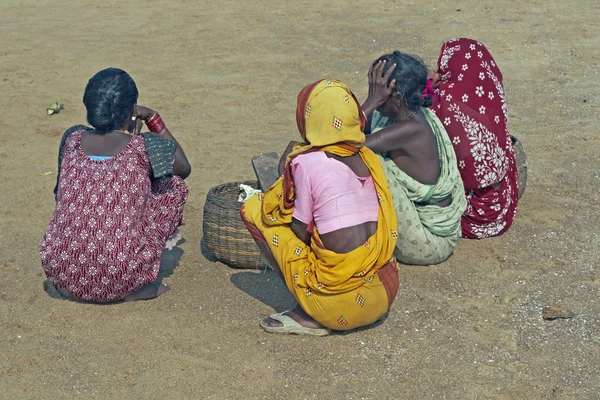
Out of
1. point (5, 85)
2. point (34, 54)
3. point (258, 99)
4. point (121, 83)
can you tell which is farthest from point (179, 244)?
point (34, 54)

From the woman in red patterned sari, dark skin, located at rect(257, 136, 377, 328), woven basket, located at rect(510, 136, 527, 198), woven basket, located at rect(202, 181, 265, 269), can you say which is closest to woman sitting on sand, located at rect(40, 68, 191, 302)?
woven basket, located at rect(202, 181, 265, 269)

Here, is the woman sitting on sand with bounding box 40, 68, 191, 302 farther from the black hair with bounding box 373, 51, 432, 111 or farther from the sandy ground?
the black hair with bounding box 373, 51, 432, 111

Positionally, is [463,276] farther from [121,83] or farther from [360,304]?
[121,83]

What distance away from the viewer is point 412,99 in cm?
500

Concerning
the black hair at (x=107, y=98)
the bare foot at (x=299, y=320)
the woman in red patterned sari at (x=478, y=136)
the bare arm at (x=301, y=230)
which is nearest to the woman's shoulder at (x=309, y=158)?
the bare arm at (x=301, y=230)

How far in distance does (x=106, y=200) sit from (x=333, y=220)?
1240 millimetres

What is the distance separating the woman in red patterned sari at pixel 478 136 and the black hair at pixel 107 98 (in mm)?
2068

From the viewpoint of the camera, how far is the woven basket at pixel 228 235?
4.97 m

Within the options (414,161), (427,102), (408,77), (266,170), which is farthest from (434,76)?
(266,170)

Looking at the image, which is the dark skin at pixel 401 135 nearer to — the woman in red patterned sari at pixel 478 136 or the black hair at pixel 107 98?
the woman in red patterned sari at pixel 478 136

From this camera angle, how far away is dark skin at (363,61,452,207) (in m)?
4.96

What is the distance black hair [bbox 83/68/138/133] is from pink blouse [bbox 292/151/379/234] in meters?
1.04

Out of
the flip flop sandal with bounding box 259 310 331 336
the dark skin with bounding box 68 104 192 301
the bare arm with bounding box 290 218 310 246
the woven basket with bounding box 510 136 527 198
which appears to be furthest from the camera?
the woven basket with bounding box 510 136 527 198

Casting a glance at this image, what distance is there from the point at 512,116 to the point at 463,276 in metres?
3.26
